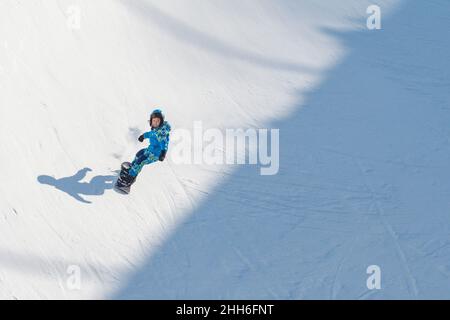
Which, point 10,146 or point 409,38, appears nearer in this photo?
point 10,146

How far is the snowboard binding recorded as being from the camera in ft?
41.4

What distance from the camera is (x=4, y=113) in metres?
13.4

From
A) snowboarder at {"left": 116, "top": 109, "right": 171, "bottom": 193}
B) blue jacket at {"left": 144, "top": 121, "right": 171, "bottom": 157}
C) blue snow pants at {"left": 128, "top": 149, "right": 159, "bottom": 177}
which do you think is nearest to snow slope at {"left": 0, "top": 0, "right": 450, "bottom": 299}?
snowboarder at {"left": 116, "top": 109, "right": 171, "bottom": 193}

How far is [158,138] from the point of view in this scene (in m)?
12.5

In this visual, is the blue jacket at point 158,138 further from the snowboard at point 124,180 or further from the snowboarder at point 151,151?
the snowboard at point 124,180

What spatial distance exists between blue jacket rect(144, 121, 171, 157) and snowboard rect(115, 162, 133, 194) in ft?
1.25

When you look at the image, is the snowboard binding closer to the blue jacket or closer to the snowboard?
the snowboard

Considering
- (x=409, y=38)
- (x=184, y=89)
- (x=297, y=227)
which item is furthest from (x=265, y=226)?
(x=409, y=38)

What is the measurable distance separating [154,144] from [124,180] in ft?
2.16

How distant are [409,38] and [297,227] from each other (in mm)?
6659

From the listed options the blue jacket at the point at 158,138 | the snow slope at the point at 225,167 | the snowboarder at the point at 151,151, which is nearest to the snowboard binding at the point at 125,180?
the snowboarder at the point at 151,151
